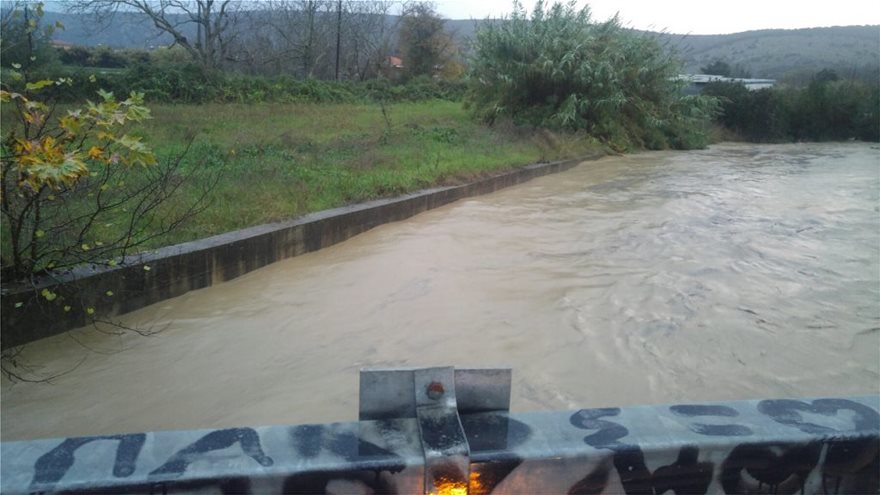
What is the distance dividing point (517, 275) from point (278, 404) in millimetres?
3212

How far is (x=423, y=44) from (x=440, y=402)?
36.9m

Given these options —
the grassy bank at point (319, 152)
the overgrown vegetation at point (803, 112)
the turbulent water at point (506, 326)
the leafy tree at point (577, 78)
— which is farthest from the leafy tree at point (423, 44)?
the turbulent water at point (506, 326)

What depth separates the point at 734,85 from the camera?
28.2 metres

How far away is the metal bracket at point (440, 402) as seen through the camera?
203 cm

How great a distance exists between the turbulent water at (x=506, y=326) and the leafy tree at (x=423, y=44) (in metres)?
29.7

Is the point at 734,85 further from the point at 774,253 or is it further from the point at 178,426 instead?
the point at 178,426

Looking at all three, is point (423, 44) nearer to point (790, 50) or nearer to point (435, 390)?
point (435, 390)

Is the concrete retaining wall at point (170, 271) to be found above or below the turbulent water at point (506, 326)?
above

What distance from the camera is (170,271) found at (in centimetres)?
549

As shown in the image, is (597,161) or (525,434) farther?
(597,161)

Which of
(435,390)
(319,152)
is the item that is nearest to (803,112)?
(319,152)

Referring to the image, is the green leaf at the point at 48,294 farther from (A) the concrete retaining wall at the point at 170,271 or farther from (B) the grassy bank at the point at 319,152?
(B) the grassy bank at the point at 319,152

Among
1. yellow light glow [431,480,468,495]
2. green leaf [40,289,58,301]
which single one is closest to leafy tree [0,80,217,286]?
green leaf [40,289,58,301]

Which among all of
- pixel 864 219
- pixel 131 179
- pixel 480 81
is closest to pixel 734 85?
pixel 480 81
